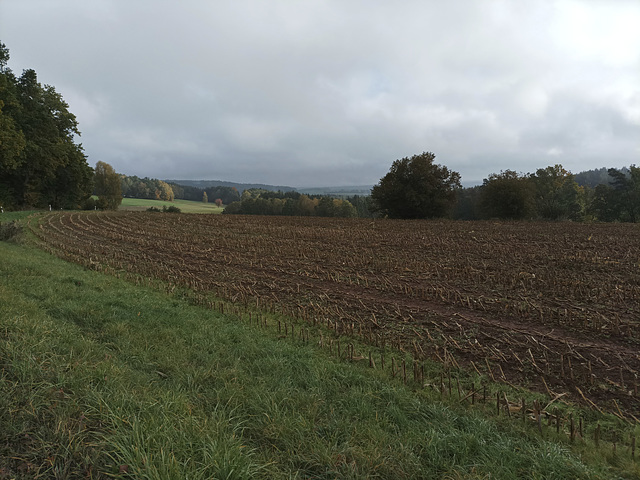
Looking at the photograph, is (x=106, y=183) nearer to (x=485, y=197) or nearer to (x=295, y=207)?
(x=295, y=207)

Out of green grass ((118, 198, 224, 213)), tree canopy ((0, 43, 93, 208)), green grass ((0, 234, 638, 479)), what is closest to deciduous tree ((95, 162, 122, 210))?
green grass ((118, 198, 224, 213))

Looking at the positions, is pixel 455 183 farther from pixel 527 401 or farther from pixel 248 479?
pixel 248 479

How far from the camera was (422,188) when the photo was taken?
43.5m

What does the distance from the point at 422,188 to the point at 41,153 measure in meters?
49.8

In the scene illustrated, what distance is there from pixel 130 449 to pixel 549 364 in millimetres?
6237

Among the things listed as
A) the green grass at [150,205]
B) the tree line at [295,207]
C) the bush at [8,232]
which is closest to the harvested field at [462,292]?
the bush at [8,232]

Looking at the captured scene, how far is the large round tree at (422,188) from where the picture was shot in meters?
43.2

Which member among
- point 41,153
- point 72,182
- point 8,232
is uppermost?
point 41,153

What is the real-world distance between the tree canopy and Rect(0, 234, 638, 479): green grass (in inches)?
1804

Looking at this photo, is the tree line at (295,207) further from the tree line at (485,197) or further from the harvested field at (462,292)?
the harvested field at (462,292)

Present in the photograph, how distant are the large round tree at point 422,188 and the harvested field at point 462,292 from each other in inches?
915

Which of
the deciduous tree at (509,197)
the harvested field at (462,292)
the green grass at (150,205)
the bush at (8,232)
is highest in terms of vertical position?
the deciduous tree at (509,197)

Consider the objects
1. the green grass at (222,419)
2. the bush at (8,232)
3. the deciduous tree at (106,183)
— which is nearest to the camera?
the green grass at (222,419)

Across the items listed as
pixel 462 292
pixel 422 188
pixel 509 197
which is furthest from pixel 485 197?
pixel 462 292
